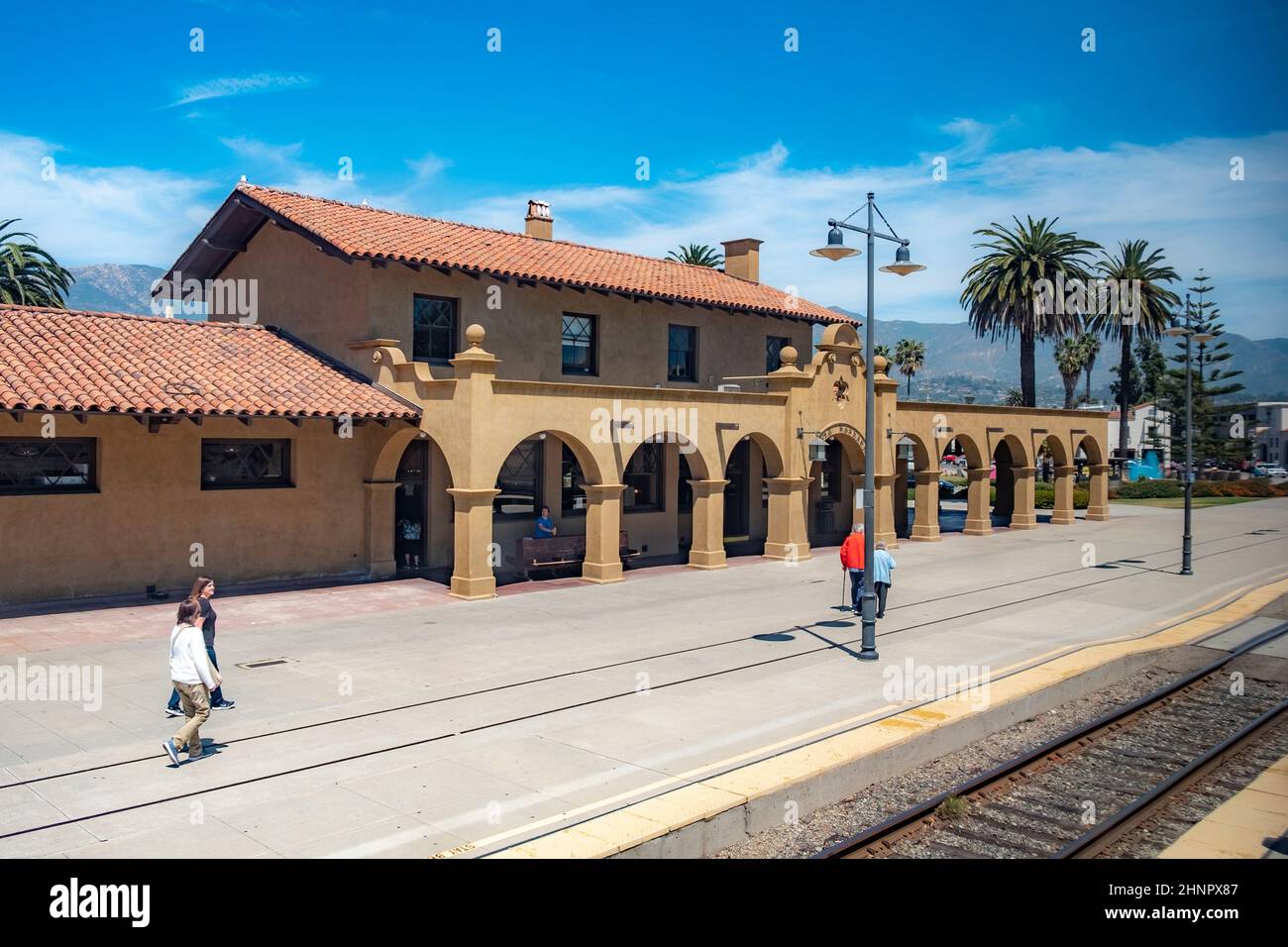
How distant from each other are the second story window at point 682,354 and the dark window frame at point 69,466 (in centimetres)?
1394

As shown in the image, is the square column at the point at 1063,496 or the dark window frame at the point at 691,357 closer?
the dark window frame at the point at 691,357

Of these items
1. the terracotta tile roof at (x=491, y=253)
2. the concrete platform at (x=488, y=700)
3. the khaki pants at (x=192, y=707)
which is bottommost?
the concrete platform at (x=488, y=700)

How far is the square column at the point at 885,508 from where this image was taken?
29.6 metres

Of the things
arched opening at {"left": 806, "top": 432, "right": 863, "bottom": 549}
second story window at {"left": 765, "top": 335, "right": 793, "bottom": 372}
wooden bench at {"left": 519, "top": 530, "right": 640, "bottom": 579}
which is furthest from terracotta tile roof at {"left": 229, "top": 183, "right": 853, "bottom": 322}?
wooden bench at {"left": 519, "top": 530, "right": 640, "bottom": 579}

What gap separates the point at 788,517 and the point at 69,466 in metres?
16.2

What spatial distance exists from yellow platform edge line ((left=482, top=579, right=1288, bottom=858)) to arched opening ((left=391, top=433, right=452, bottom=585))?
43.2ft

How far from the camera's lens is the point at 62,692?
12781 mm

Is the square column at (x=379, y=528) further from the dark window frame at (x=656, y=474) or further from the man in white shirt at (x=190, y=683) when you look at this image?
the man in white shirt at (x=190, y=683)

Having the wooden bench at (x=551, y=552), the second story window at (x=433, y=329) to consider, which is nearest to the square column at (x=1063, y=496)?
the wooden bench at (x=551, y=552)

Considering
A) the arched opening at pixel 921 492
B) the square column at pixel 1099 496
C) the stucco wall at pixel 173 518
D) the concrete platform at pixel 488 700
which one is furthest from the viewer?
the square column at pixel 1099 496

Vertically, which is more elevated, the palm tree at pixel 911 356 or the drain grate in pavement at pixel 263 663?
the palm tree at pixel 911 356

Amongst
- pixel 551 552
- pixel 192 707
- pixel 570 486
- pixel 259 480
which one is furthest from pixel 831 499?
pixel 192 707

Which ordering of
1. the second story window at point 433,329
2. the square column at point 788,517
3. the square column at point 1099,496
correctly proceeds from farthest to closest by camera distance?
1. the square column at point 1099,496
2. the square column at point 788,517
3. the second story window at point 433,329

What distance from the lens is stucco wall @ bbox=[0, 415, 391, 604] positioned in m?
17.9
